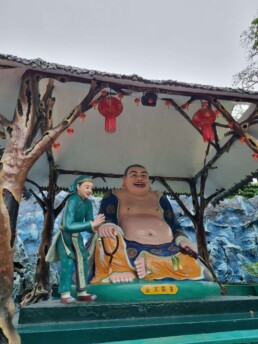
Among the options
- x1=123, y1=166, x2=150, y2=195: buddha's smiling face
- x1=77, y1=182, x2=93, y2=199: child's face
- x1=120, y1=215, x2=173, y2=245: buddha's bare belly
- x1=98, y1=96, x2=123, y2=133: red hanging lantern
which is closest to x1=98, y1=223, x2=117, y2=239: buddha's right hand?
x1=120, y1=215, x2=173, y2=245: buddha's bare belly

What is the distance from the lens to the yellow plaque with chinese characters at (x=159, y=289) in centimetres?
439

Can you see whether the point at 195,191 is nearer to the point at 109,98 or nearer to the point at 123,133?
the point at 123,133

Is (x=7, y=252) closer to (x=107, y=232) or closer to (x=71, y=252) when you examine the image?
(x=71, y=252)

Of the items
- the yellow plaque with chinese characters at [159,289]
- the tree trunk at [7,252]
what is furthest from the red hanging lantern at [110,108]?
the yellow plaque with chinese characters at [159,289]

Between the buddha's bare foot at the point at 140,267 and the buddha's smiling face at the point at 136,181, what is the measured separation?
163cm

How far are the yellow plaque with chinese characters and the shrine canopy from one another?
2.34m

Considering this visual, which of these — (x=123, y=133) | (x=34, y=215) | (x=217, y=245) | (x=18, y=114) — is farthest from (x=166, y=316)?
(x=34, y=215)

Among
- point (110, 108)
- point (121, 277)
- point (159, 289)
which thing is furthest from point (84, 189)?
point (159, 289)

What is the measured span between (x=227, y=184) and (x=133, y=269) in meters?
4.89

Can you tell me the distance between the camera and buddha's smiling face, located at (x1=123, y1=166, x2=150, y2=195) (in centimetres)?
620

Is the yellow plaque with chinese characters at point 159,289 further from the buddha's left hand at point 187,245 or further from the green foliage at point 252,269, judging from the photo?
the green foliage at point 252,269

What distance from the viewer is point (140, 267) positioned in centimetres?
478

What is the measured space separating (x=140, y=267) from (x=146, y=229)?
3.01 ft

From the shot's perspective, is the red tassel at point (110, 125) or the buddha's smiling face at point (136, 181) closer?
the red tassel at point (110, 125)
